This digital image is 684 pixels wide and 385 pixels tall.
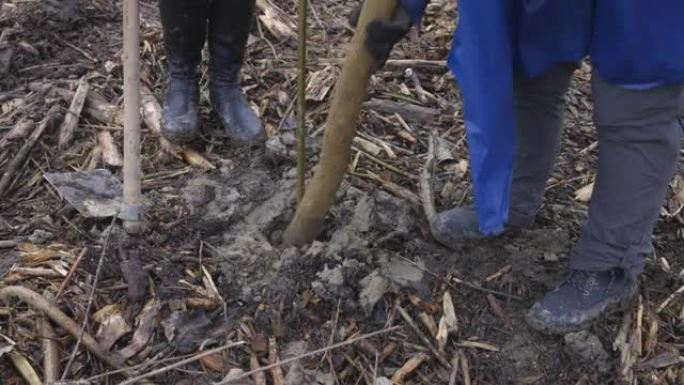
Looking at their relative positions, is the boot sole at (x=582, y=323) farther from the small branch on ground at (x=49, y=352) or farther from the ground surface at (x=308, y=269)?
the small branch on ground at (x=49, y=352)

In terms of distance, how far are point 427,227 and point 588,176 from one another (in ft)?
2.52

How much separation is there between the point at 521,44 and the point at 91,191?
4.90 ft

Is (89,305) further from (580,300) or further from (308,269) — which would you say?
(580,300)

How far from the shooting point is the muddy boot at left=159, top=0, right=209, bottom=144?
2.80m

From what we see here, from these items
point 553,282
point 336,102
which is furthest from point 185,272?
point 553,282

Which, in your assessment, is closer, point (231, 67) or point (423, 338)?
point (423, 338)

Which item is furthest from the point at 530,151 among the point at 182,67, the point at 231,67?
the point at 182,67

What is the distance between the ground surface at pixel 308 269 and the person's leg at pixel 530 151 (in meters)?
0.07

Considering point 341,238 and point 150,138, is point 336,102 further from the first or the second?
point 150,138

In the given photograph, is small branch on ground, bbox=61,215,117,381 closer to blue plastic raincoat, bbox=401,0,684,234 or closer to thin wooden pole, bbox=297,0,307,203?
thin wooden pole, bbox=297,0,307,203

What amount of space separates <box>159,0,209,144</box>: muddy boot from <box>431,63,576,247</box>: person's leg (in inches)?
39.0

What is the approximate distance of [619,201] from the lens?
229 cm

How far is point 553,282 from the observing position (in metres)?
2.56

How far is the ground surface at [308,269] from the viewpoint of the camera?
2.31 meters
